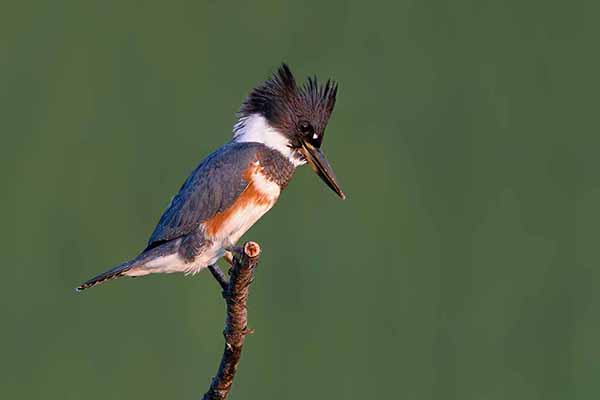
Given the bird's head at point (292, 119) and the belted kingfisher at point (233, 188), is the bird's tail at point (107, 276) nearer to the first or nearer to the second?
the belted kingfisher at point (233, 188)

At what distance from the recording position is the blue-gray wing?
7.85ft

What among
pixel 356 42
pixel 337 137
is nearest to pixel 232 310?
pixel 337 137

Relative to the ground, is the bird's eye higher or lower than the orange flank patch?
higher

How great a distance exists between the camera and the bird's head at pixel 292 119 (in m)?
2.51

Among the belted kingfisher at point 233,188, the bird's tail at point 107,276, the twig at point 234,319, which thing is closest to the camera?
the twig at point 234,319

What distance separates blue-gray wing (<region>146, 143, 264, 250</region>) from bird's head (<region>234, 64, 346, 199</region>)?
0.13m

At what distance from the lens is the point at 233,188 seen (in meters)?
2.40

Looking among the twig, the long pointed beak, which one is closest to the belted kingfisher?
the long pointed beak

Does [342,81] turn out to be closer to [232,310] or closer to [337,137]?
[337,137]

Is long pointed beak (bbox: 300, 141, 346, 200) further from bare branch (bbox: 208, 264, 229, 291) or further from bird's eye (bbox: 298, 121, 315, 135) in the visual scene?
bare branch (bbox: 208, 264, 229, 291)

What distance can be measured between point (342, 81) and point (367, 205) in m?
0.56

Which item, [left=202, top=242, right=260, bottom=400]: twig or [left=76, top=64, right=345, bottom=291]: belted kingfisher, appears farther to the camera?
[left=76, top=64, right=345, bottom=291]: belted kingfisher

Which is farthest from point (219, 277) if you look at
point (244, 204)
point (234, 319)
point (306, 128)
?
point (306, 128)

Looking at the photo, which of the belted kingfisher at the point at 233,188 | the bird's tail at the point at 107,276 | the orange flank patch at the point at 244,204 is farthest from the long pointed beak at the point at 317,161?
the bird's tail at the point at 107,276
